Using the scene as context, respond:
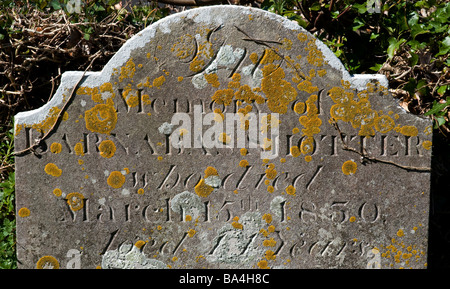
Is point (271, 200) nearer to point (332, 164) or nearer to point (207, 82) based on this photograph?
point (332, 164)

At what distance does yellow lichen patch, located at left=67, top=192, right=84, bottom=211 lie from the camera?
2639mm

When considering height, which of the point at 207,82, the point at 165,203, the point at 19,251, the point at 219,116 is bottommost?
the point at 19,251

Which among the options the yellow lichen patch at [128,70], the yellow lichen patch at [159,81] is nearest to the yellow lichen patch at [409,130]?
the yellow lichen patch at [159,81]

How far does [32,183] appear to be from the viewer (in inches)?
103

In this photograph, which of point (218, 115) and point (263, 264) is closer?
point (218, 115)

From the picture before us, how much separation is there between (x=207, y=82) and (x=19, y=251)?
141 cm

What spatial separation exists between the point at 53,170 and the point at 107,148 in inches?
12.7

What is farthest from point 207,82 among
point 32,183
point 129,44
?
point 32,183

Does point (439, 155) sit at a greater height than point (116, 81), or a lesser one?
lesser

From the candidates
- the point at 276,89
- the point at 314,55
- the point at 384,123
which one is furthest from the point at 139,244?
the point at 384,123

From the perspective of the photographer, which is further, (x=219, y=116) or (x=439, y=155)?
(x=439, y=155)

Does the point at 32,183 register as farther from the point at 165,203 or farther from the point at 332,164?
the point at 332,164

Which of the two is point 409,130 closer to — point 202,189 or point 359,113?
point 359,113

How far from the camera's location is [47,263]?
8.80ft
